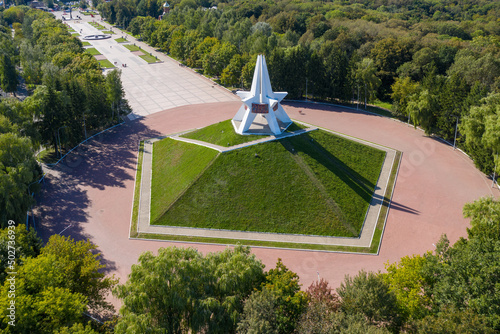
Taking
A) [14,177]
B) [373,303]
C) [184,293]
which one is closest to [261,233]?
[184,293]

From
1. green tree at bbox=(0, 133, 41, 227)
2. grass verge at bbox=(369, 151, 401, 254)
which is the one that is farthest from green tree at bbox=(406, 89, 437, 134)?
green tree at bbox=(0, 133, 41, 227)

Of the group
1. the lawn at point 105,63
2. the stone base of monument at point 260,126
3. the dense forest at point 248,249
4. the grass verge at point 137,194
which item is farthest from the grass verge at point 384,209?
the lawn at point 105,63

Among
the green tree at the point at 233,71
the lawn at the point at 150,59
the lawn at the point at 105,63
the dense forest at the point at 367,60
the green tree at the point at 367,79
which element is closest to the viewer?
the dense forest at the point at 367,60

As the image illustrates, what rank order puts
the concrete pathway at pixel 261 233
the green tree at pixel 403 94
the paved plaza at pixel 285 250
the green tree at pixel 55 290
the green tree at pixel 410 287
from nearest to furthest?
the green tree at pixel 55 290, the green tree at pixel 410 287, the paved plaza at pixel 285 250, the concrete pathway at pixel 261 233, the green tree at pixel 403 94

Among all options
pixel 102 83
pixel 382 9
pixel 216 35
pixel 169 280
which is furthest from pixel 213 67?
pixel 382 9

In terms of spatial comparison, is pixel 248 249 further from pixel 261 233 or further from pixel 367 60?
pixel 367 60

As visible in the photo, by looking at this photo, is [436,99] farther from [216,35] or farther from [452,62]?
[216,35]

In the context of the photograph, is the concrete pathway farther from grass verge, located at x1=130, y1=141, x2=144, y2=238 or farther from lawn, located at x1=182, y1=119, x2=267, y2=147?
lawn, located at x1=182, y1=119, x2=267, y2=147

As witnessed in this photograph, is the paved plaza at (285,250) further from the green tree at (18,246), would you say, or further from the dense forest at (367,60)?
the green tree at (18,246)
